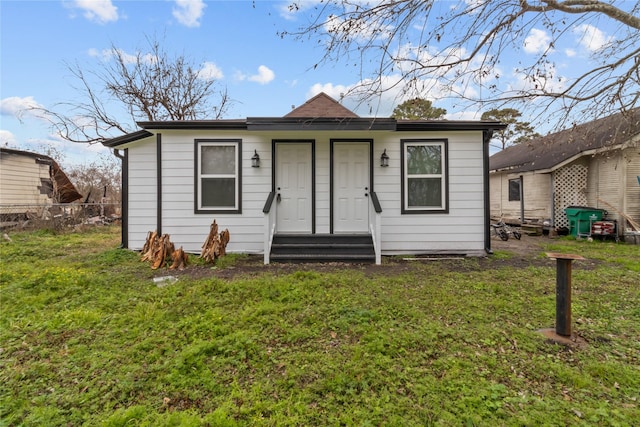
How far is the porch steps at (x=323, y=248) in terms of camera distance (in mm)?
5531

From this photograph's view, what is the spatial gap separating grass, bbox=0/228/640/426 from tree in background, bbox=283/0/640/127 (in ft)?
8.87

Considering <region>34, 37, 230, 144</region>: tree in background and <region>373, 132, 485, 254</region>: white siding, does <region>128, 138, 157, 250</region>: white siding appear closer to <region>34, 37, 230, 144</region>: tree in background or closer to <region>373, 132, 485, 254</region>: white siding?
<region>373, 132, 485, 254</region>: white siding

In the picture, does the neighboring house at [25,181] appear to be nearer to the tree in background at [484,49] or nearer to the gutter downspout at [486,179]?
the tree in background at [484,49]

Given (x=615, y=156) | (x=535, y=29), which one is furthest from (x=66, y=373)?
(x=615, y=156)

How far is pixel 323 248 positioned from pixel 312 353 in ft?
10.9

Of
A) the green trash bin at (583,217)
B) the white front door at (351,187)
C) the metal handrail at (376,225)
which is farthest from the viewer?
the green trash bin at (583,217)

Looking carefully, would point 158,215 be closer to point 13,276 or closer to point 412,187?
point 13,276

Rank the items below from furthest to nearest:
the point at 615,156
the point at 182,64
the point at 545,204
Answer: the point at 182,64 < the point at 545,204 < the point at 615,156

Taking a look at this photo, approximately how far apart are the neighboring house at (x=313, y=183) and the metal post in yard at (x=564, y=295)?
133 inches

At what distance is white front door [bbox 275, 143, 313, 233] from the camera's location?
6.16 meters

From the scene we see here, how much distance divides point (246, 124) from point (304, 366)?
4.79 meters

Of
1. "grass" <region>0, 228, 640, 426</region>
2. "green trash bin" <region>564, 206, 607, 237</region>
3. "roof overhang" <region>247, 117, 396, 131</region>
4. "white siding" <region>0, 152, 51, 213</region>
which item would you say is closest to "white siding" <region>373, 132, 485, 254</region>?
"roof overhang" <region>247, 117, 396, 131</region>

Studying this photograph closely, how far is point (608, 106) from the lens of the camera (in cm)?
414

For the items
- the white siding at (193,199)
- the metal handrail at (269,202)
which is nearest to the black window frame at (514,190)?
the metal handrail at (269,202)
